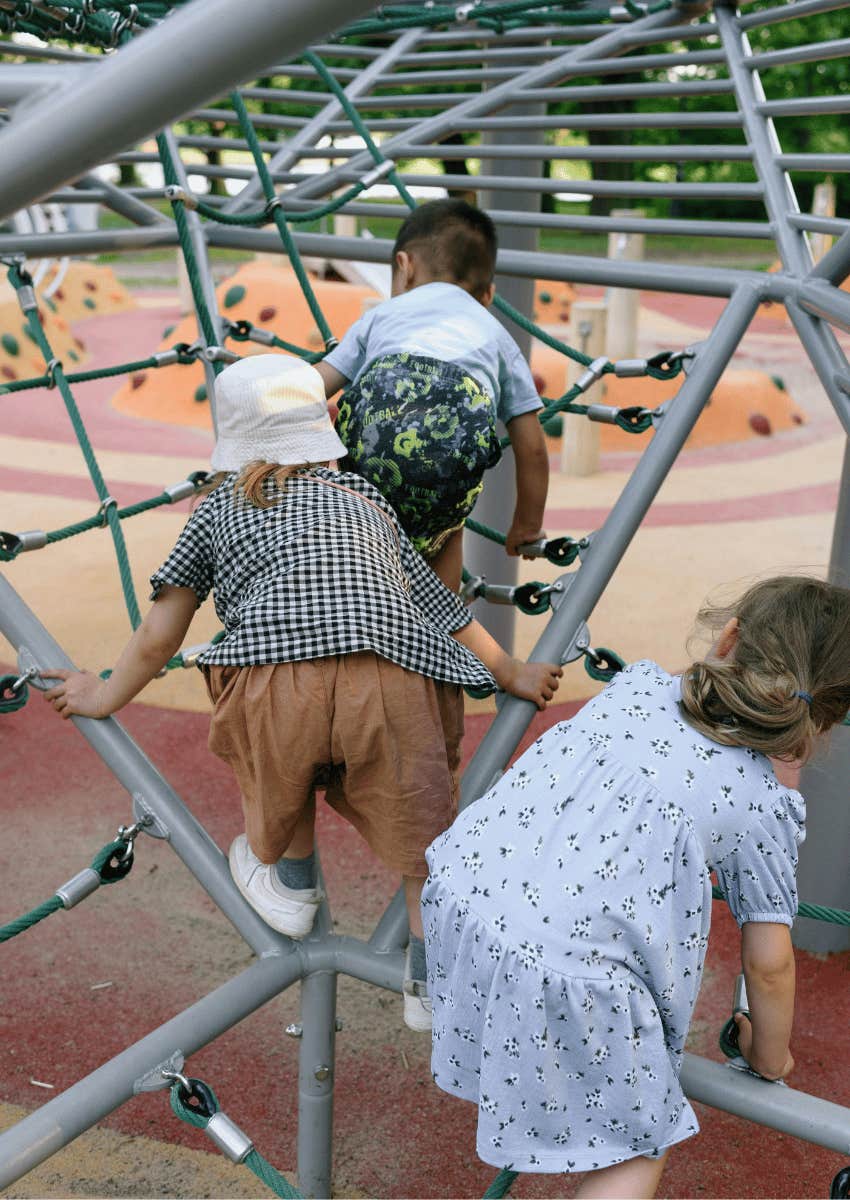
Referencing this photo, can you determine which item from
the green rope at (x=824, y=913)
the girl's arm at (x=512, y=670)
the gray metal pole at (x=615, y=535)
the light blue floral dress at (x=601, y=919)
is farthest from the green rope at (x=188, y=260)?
the green rope at (x=824, y=913)

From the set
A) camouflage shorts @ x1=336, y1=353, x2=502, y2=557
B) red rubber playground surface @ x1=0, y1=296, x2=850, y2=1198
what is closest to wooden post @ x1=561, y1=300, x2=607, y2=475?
red rubber playground surface @ x1=0, y1=296, x2=850, y2=1198

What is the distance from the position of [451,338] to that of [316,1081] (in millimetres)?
1184

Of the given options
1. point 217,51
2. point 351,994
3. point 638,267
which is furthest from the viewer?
point 351,994

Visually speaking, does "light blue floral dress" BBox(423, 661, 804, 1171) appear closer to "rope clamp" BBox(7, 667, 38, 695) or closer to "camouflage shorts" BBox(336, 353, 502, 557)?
"camouflage shorts" BBox(336, 353, 502, 557)

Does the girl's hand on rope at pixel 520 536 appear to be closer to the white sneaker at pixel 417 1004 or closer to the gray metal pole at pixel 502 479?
the white sneaker at pixel 417 1004

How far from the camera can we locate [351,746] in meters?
1.59

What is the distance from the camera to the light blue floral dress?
1.35 metres

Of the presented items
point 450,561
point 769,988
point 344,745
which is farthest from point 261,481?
point 769,988

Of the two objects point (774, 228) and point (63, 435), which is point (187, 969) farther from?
point (63, 435)

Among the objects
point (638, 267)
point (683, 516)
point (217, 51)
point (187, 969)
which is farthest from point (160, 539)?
point (217, 51)

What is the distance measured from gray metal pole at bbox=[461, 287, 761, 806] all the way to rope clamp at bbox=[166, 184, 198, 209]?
1049 mm

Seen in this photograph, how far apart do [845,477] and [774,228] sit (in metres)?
0.56

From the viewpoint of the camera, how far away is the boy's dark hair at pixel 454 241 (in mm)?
2115

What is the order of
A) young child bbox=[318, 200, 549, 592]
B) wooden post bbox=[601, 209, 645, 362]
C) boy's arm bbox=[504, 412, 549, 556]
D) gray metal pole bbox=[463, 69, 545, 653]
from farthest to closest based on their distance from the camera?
wooden post bbox=[601, 209, 645, 362], gray metal pole bbox=[463, 69, 545, 653], boy's arm bbox=[504, 412, 549, 556], young child bbox=[318, 200, 549, 592]
